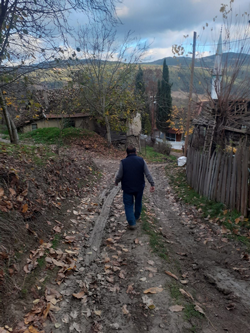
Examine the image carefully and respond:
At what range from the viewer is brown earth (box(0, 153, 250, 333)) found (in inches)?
120

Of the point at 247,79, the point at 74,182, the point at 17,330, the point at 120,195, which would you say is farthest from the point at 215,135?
the point at 17,330

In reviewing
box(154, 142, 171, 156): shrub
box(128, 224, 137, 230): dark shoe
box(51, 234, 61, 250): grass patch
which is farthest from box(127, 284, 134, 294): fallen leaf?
box(154, 142, 171, 156): shrub

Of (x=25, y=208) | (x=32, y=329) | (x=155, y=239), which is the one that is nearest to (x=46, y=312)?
(x=32, y=329)

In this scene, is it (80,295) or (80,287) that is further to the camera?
(80,287)

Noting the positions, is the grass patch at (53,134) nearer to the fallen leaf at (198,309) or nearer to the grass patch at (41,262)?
the grass patch at (41,262)

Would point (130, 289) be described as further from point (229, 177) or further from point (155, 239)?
point (229, 177)

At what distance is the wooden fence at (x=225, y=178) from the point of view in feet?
19.3

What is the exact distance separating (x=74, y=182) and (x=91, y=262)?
13.1 ft

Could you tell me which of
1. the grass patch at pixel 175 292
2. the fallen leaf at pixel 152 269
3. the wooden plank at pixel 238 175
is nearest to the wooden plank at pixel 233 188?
the wooden plank at pixel 238 175

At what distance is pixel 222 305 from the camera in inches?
137

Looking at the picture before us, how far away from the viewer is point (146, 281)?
12.5 ft

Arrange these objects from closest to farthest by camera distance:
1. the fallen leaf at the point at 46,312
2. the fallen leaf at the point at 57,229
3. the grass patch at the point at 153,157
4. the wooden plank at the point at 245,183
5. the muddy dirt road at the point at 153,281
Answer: the fallen leaf at the point at 46,312, the muddy dirt road at the point at 153,281, the fallen leaf at the point at 57,229, the wooden plank at the point at 245,183, the grass patch at the point at 153,157

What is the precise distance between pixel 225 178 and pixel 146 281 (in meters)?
4.06

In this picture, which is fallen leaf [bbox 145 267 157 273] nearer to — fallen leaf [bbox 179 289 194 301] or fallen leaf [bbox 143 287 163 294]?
fallen leaf [bbox 143 287 163 294]
